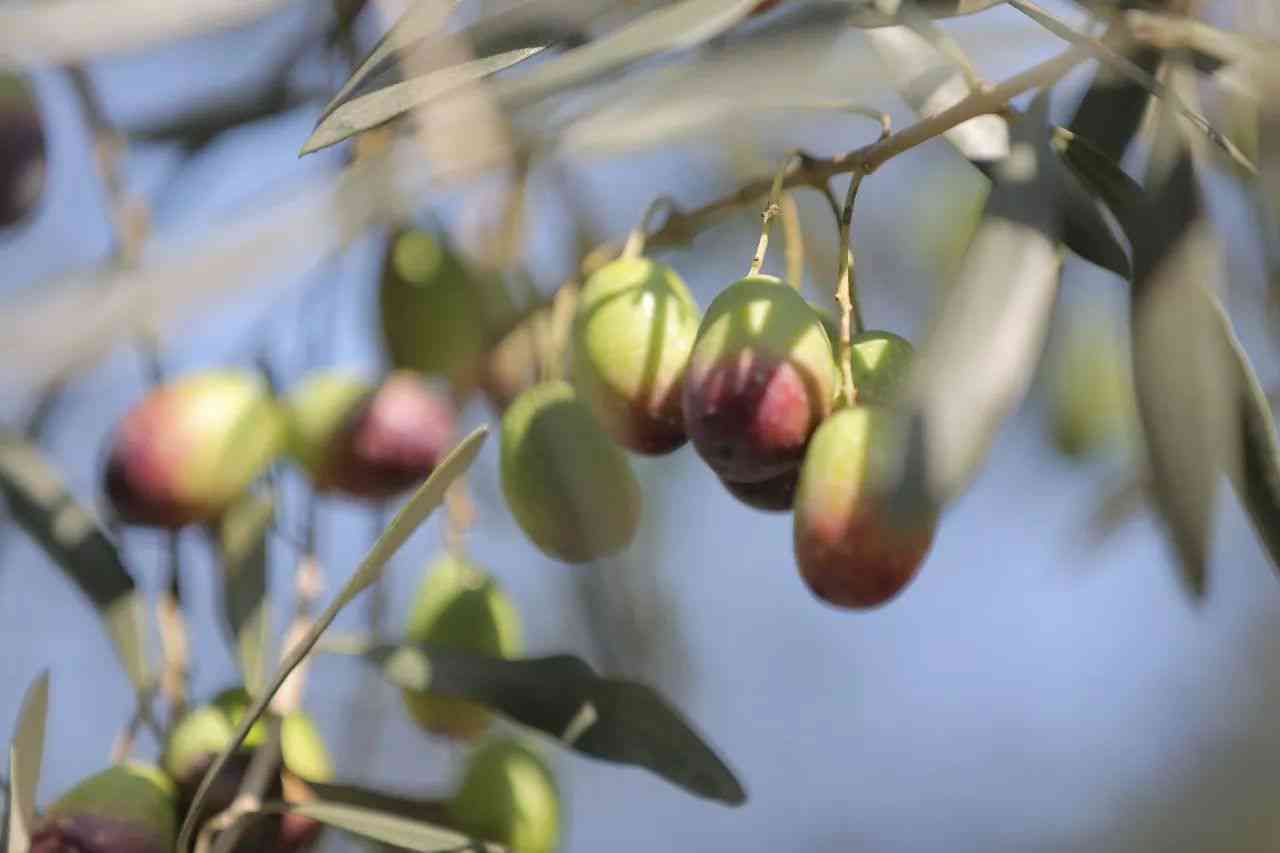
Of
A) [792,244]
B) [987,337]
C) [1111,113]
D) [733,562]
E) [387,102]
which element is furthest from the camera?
[733,562]

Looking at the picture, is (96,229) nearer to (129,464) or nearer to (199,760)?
(129,464)

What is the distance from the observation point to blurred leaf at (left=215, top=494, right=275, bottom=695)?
3.34 ft

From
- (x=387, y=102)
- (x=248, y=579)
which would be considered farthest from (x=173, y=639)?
(x=387, y=102)

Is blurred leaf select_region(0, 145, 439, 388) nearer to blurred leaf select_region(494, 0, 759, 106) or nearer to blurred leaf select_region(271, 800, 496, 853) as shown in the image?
blurred leaf select_region(494, 0, 759, 106)

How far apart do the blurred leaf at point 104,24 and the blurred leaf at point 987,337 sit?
1.59 feet

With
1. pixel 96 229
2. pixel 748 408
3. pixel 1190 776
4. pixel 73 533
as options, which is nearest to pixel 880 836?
pixel 1190 776

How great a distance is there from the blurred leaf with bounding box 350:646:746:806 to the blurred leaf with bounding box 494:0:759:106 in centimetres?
35

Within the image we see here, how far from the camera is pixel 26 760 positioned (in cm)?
81

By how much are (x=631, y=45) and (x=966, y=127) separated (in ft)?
0.67

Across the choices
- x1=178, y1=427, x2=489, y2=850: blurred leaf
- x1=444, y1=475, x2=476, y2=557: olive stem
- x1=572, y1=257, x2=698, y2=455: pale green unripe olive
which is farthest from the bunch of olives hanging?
x1=444, y1=475, x2=476, y2=557: olive stem

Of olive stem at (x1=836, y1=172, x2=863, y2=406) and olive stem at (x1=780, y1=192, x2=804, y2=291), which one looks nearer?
olive stem at (x1=836, y1=172, x2=863, y2=406)

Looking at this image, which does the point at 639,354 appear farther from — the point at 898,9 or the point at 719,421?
the point at 898,9

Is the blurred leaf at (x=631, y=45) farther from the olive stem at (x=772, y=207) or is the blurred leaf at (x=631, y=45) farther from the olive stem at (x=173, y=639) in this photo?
the olive stem at (x=173, y=639)

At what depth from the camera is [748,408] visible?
2.31ft
